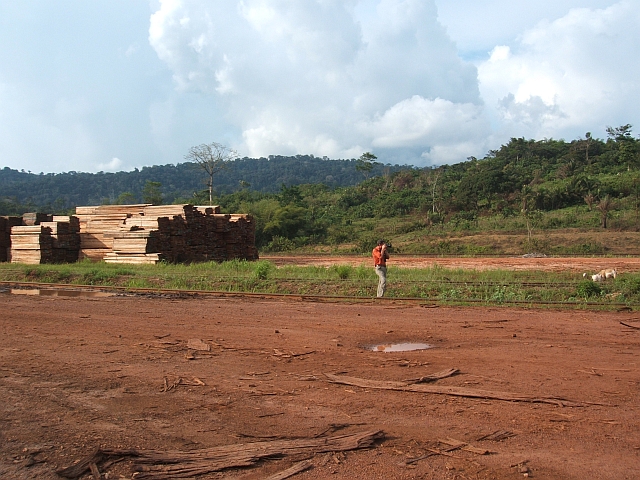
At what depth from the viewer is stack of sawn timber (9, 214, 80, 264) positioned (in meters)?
23.2

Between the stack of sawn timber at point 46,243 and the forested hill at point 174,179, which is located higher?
the forested hill at point 174,179

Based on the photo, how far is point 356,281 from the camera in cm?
1648

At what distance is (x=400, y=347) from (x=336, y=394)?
269cm

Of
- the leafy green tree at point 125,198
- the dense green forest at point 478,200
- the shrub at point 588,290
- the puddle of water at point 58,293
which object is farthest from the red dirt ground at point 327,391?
the leafy green tree at point 125,198

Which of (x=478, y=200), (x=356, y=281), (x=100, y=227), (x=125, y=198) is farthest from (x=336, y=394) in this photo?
(x=125, y=198)

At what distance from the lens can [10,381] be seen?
683 centimetres

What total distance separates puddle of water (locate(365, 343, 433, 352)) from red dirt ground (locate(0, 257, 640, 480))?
0.60ft

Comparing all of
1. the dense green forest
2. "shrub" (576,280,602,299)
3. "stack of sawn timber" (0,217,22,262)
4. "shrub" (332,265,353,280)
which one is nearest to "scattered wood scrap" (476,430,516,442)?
"shrub" (576,280,602,299)

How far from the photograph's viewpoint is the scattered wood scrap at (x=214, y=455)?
4.46 meters

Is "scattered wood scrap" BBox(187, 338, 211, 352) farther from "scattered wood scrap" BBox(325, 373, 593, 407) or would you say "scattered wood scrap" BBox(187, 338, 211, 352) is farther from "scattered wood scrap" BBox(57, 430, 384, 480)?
"scattered wood scrap" BBox(57, 430, 384, 480)

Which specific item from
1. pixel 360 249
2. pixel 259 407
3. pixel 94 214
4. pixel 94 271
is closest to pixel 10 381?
pixel 259 407

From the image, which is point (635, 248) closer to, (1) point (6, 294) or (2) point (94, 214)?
(2) point (94, 214)

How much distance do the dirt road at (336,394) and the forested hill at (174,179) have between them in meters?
88.2

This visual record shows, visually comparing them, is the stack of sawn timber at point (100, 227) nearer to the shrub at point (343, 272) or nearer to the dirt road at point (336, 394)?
the shrub at point (343, 272)
